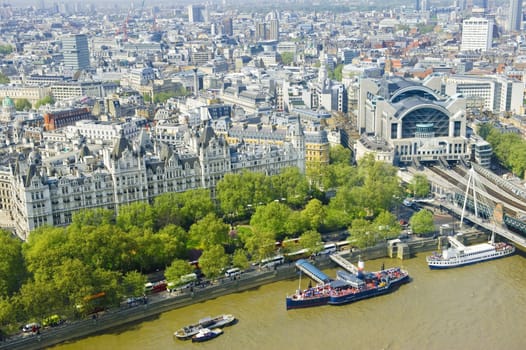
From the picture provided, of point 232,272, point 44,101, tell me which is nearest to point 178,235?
point 232,272

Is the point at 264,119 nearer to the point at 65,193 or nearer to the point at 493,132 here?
the point at 493,132

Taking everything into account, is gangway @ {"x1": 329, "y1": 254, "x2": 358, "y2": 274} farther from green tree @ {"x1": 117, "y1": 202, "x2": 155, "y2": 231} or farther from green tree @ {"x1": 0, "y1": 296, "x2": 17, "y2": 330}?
green tree @ {"x1": 0, "y1": 296, "x2": 17, "y2": 330}

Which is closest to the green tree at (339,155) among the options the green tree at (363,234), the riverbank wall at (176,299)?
the riverbank wall at (176,299)

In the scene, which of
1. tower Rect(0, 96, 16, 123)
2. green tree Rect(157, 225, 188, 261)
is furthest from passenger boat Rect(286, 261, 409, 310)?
tower Rect(0, 96, 16, 123)

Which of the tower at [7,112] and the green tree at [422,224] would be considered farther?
the tower at [7,112]

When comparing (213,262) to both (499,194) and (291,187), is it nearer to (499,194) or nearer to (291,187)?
(291,187)

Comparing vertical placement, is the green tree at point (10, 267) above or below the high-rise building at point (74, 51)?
below

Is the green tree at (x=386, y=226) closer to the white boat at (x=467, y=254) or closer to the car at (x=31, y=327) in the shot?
the white boat at (x=467, y=254)
